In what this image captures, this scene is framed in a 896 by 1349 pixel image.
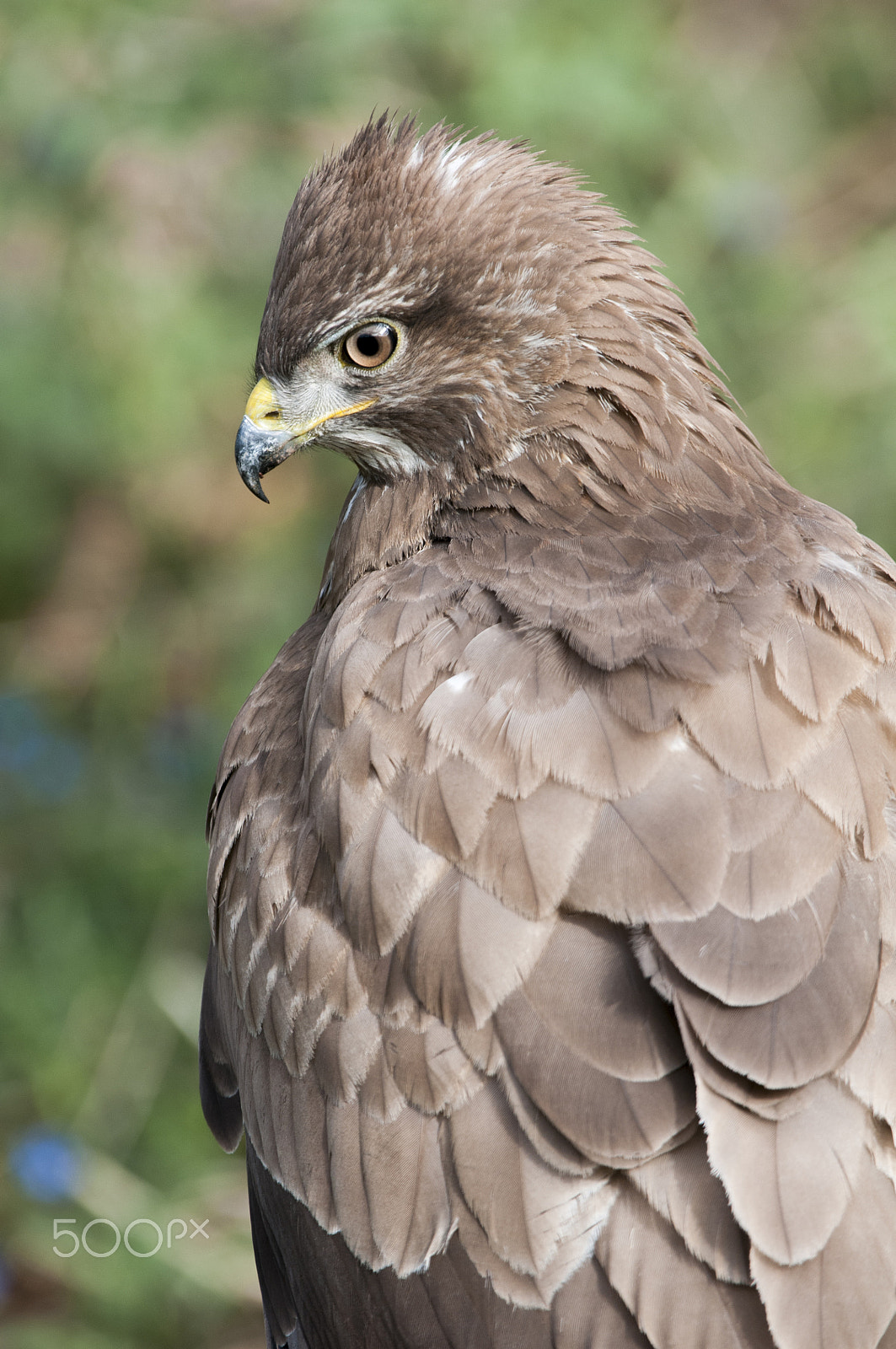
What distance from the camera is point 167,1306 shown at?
4570 mm

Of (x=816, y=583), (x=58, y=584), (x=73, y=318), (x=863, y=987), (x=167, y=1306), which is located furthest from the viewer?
(x=58, y=584)

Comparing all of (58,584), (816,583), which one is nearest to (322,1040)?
(816,583)

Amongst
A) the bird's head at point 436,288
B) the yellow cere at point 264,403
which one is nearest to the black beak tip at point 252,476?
the yellow cere at point 264,403

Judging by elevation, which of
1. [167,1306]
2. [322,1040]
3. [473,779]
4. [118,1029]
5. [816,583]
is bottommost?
[167,1306]

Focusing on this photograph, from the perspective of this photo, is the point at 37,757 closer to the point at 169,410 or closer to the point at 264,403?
the point at 169,410

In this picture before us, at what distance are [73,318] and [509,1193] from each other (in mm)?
4480

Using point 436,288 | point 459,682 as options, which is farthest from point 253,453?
point 459,682

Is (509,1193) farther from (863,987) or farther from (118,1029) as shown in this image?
(118,1029)

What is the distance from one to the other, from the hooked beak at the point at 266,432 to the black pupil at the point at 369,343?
17cm

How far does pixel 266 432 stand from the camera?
136 inches

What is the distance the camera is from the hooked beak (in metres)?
3.44

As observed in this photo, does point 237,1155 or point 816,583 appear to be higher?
point 816,583

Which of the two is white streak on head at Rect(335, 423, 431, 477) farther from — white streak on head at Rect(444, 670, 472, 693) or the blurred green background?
the blurred green background

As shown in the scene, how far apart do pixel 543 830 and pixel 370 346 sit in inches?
49.7
